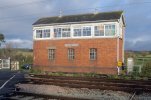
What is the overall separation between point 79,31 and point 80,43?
5.47 ft

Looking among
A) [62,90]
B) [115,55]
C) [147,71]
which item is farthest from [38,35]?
[62,90]

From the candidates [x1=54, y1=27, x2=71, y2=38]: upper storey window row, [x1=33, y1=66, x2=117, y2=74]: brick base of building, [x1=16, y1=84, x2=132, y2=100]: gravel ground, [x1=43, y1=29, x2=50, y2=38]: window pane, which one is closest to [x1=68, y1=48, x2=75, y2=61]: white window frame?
[x1=33, y1=66, x2=117, y2=74]: brick base of building

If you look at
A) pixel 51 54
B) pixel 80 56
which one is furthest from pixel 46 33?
pixel 80 56

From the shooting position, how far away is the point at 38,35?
42750mm

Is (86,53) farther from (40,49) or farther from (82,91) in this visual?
(82,91)

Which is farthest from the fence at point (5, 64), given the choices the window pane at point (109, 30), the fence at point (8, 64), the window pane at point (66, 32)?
the window pane at point (109, 30)

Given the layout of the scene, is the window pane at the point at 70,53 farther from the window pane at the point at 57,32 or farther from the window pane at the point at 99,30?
the window pane at the point at 99,30

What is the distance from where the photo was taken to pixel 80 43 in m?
38.6

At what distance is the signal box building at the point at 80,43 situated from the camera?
3650cm

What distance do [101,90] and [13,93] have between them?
448 cm

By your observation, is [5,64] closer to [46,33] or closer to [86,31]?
[46,33]

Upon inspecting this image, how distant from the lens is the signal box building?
36.5 meters

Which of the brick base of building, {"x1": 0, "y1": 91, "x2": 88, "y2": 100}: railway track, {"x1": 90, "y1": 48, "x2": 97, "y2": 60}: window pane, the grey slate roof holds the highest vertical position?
the grey slate roof

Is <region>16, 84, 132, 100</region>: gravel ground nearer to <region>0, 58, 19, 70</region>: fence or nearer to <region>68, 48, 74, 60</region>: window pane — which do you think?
<region>68, 48, 74, 60</region>: window pane
